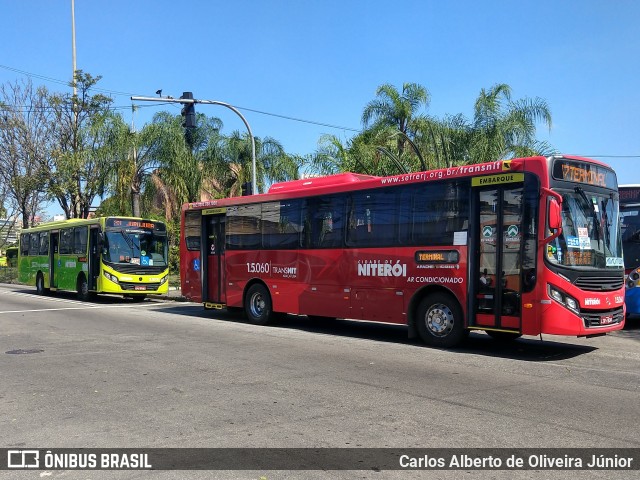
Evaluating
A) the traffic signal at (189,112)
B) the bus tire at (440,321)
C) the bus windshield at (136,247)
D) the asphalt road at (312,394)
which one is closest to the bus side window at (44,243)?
the bus windshield at (136,247)

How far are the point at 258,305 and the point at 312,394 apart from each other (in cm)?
800

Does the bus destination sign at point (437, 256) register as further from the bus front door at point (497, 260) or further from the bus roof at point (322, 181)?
the bus roof at point (322, 181)

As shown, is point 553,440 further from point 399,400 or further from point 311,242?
point 311,242

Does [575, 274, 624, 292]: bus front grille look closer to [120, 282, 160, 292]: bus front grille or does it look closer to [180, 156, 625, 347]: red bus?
[180, 156, 625, 347]: red bus

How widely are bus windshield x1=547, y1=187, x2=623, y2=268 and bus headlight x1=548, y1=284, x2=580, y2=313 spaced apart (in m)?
0.44

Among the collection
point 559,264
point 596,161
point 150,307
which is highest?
point 596,161

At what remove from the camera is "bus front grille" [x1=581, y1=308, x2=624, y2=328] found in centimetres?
928

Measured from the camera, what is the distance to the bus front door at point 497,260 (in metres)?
9.57

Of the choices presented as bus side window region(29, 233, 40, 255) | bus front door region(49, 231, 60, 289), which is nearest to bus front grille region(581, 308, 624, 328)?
bus front door region(49, 231, 60, 289)

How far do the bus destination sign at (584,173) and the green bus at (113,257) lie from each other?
16687mm

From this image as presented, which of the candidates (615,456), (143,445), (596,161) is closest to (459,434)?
(615,456)

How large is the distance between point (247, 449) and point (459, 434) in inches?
77.3

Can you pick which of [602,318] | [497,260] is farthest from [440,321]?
[602,318]

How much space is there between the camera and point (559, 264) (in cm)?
921
